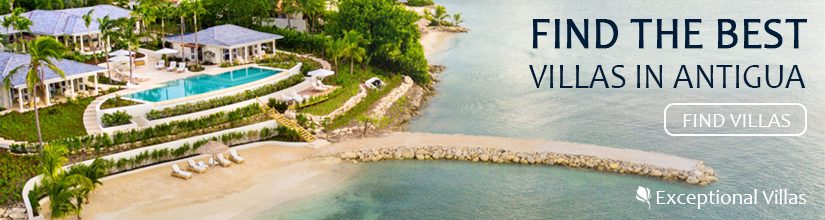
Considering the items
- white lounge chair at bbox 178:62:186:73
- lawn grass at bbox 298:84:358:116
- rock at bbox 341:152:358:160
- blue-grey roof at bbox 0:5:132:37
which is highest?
blue-grey roof at bbox 0:5:132:37

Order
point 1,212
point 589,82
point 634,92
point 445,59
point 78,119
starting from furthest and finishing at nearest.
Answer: point 445,59 < point 589,82 < point 634,92 < point 78,119 < point 1,212

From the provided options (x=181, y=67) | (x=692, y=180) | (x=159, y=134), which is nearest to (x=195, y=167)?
(x=159, y=134)

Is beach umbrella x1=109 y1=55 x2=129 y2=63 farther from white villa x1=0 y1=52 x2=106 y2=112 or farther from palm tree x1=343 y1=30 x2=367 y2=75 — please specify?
palm tree x1=343 y1=30 x2=367 y2=75

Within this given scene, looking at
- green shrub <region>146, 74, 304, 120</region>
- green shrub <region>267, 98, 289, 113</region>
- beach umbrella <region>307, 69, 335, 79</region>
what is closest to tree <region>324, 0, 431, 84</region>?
beach umbrella <region>307, 69, 335, 79</region>

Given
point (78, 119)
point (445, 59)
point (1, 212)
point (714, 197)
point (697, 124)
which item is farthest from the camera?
point (445, 59)

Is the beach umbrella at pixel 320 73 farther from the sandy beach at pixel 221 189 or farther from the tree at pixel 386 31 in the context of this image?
the sandy beach at pixel 221 189

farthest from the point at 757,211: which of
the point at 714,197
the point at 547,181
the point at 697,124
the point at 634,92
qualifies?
the point at 634,92

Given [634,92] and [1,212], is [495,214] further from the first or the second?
[634,92]
